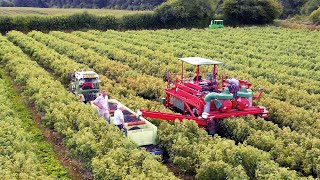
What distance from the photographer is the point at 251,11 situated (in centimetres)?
6241

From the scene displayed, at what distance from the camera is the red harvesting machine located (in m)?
15.4

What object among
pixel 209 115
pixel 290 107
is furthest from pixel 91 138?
pixel 290 107

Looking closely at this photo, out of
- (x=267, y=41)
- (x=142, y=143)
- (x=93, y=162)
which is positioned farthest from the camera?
(x=267, y=41)

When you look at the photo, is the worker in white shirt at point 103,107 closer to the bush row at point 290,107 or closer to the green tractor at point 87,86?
the green tractor at point 87,86

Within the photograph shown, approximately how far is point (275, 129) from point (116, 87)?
8971 mm

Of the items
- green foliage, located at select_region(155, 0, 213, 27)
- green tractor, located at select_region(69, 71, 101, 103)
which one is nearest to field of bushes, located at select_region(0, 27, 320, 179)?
green tractor, located at select_region(69, 71, 101, 103)

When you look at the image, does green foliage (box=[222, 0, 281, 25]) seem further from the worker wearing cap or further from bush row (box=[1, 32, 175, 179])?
the worker wearing cap

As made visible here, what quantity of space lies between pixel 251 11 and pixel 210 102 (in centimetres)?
4974

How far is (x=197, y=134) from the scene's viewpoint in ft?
46.6

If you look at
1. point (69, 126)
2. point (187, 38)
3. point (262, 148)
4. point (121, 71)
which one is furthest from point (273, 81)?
point (187, 38)

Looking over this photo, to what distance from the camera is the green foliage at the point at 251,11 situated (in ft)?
205

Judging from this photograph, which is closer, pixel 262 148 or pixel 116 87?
pixel 262 148

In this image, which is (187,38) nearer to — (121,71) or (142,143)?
(121,71)

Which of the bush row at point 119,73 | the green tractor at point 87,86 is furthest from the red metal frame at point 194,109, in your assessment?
the green tractor at point 87,86
